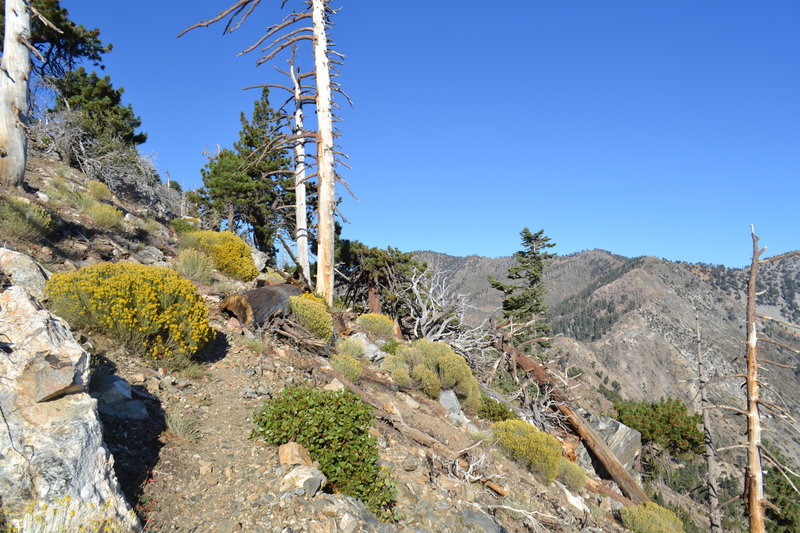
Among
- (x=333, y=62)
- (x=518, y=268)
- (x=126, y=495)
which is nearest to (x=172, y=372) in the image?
(x=126, y=495)

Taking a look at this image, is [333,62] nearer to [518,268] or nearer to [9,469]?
[9,469]

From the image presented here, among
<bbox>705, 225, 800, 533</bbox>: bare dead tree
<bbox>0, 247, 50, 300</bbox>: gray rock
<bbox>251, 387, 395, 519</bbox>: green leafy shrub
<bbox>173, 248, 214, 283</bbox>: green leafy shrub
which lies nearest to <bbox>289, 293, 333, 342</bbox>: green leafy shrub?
<bbox>173, 248, 214, 283</bbox>: green leafy shrub

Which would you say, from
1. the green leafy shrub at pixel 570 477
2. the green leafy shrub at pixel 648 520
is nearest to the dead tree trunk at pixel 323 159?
the green leafy shrub at pixel 570 477

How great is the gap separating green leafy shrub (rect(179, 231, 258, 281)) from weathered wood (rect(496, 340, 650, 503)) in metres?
7.88

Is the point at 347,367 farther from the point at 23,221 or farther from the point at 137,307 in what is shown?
the point at 23,221

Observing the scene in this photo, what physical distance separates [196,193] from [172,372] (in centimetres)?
2063

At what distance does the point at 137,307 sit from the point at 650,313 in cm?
12909

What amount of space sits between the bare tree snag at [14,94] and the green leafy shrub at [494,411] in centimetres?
1150

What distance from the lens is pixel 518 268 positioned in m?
28.2

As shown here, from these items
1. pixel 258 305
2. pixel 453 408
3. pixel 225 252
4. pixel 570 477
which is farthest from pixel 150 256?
pixel 570 477

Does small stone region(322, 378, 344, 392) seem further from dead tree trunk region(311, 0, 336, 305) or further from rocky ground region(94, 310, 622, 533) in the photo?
dead tree trunk region(311, 0, 336, 305)

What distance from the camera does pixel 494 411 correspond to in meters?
9.58

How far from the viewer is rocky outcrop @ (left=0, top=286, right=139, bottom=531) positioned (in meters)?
2.69

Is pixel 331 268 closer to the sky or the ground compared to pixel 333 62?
closer to the ground
